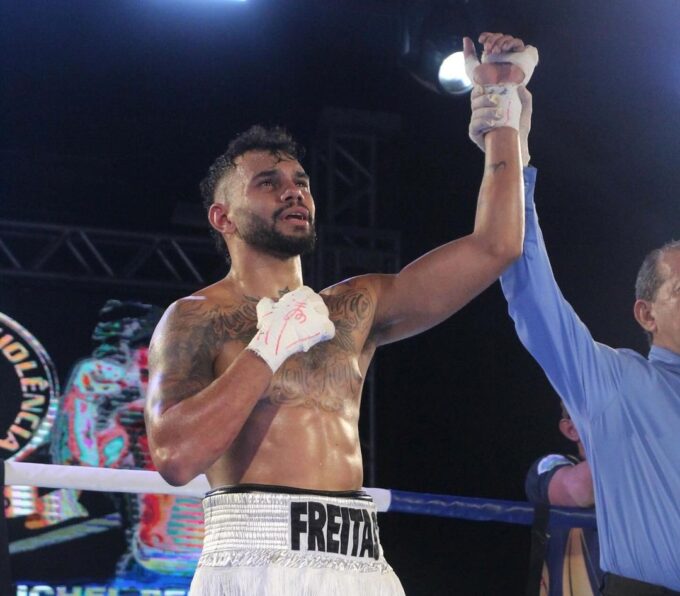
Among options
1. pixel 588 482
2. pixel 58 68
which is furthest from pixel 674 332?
pixel 58 68

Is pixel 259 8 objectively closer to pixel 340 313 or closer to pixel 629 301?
pixel 629 301

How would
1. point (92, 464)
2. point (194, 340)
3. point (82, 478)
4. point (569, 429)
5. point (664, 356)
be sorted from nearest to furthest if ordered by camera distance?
point (194, 340)
point (664, 356)
point (82, 478)
point (569, 429)
point (92, 464)

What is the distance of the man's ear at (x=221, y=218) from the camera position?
209 cm

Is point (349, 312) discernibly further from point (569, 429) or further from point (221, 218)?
point (569, 429)

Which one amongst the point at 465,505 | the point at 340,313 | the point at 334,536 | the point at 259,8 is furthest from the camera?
the point at 259,8

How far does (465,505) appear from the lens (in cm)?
264

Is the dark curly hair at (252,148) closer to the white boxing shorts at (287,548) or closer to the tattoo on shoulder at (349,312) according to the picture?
the tattoo on shoulder at (349,312)

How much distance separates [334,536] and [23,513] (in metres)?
4.01

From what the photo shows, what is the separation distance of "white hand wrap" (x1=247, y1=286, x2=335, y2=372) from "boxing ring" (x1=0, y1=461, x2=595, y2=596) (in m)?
0.56

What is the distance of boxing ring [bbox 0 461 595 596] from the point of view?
228 centimetres

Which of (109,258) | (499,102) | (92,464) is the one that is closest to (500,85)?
(499,102)

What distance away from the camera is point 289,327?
1.70 meters

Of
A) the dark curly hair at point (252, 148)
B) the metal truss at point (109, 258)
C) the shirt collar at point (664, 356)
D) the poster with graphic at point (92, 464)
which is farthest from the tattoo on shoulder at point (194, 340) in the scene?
the metal truss at point (109, 258)

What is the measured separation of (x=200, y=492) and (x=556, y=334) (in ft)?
3.15
